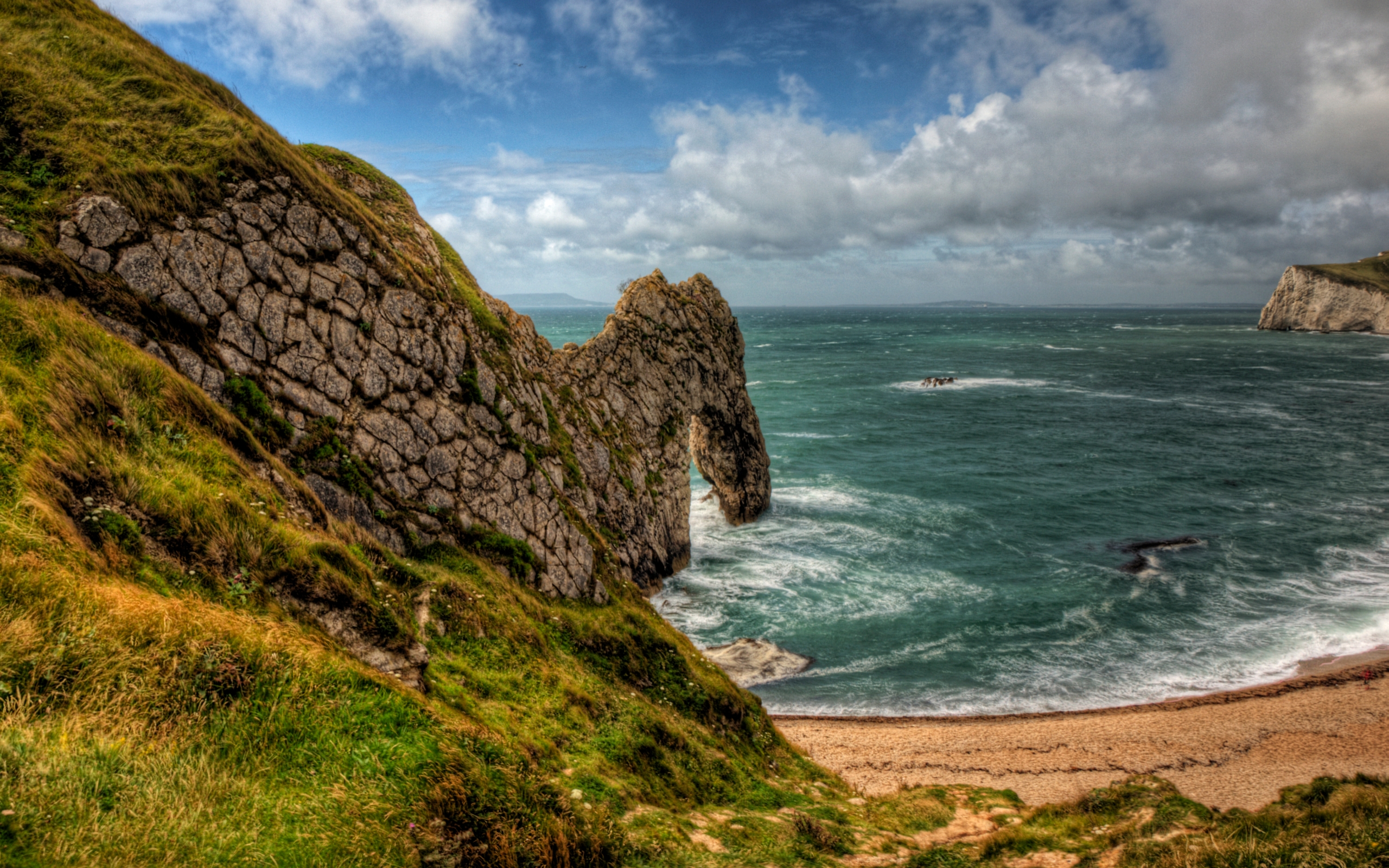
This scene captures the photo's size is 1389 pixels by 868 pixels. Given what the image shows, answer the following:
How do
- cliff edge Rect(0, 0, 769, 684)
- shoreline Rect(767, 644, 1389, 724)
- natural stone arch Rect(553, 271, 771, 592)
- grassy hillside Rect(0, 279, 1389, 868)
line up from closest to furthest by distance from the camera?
grassy hillside Rect(0, 279, 1389, 868) → cliff edge Rect(0, 0, 769, 684) → shoreline Rect(767, 644, 1389, 724) → natural stone arch Rect(553, 271, 771, 592)

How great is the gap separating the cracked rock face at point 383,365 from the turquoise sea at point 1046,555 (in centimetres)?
1078

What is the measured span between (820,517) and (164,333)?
37243 millimetres

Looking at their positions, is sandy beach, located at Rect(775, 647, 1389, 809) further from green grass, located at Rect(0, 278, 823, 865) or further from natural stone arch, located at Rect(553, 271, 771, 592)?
green grass, located at Rect(0, 278, 823, 865)

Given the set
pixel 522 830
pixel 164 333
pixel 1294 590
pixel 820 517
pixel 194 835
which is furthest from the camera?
pixel 820 517

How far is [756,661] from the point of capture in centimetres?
2786

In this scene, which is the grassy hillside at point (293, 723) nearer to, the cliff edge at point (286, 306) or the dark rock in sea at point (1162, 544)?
the cliff edge at point (286, 306)

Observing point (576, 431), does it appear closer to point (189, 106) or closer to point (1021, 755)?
point (189, 106)

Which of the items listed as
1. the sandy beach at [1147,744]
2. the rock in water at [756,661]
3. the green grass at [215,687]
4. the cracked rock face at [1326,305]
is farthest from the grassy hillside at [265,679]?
the cracked rock face at [1326,305]

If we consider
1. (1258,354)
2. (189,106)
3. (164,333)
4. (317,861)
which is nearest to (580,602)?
(164,333)

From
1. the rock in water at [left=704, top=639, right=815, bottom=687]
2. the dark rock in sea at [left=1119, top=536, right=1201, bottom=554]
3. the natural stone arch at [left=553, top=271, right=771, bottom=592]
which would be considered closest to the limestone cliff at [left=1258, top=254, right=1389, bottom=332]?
the dark rock in sea at [left=1119, top=536, right=1201, bottom=554]

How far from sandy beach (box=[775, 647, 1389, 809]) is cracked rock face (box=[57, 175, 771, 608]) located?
11150 mm

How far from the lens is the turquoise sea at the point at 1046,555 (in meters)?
28.1

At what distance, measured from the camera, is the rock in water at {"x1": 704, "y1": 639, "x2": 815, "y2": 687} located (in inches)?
1069

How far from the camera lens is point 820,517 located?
4384 centimetres
